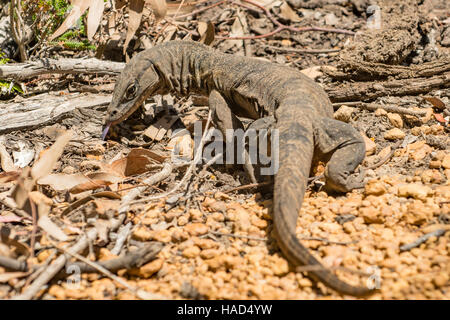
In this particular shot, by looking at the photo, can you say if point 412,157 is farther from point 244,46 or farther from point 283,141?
point 244,46

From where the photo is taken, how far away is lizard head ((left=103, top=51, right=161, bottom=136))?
5207 millimetres

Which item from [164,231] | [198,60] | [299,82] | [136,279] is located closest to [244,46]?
[198,60]

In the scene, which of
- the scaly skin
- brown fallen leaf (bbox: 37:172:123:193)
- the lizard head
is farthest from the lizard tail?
the lizard head

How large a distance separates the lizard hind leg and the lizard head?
94.3 inches

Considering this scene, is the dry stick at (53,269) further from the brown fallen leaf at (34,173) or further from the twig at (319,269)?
the twig at (319,269)

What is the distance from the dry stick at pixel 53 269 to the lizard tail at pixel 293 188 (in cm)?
142

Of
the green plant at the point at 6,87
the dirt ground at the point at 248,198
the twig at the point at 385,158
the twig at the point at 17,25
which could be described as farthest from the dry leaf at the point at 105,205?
the twig at the point at 17,25

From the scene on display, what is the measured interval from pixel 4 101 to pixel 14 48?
1.19 metres

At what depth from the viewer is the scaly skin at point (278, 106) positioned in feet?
10.4

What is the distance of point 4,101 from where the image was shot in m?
5.76

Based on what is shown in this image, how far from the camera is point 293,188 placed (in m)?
3.33

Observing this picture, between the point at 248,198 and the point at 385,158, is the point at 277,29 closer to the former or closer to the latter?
the point at 385,158

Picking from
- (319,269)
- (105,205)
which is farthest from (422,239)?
(105,205)

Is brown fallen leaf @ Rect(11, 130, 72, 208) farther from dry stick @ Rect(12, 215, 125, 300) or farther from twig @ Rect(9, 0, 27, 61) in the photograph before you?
twig @ Rect(9, 0, 27, 61)
